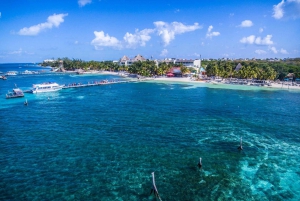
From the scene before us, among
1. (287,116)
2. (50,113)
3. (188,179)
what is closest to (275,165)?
(188,179)

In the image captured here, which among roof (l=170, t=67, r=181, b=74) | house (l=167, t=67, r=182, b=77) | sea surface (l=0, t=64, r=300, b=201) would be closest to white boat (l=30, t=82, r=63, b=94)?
sea surface (l=0, t=64, r=300, b=201)

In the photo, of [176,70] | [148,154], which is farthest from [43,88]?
[176,70]

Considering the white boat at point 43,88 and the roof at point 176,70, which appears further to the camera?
the roof at point 176,70

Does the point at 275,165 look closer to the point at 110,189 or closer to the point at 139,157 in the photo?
the point at 139,157

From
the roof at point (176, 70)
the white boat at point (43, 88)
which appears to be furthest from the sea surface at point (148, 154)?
the roof at point (176, 70)

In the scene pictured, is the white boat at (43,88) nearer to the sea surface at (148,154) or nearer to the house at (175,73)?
the sea surface at (148,154)

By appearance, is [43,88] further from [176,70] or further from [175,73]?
[176,70]

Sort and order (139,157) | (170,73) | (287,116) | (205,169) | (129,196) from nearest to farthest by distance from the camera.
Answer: (129,196), (205,169), (139,157), (287,116), (170,73)

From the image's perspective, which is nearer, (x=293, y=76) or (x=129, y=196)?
(x=129, y=196)
